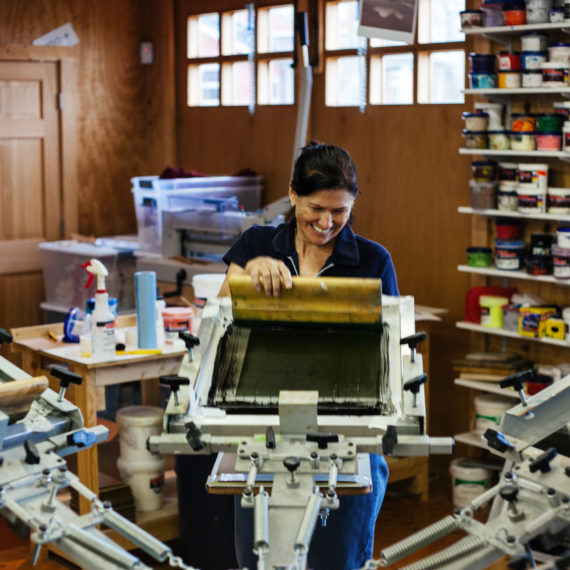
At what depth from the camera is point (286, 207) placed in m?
4.58

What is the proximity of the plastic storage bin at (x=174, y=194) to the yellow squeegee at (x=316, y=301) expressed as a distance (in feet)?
10.3

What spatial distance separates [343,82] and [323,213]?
2.74 meters

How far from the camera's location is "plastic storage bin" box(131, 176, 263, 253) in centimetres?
507

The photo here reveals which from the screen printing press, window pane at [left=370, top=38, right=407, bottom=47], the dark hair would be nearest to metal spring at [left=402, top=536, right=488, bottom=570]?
the screen printing press

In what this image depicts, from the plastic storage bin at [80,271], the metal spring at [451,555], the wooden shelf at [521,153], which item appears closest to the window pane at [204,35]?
the plastic storage bin at [80,271]

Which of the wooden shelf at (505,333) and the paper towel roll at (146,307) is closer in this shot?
the paper towel roll at (146,307)

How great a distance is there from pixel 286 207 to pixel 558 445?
2.78 m

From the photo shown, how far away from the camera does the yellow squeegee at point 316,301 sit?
190 cm

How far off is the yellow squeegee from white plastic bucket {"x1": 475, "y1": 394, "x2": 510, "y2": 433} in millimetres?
2151

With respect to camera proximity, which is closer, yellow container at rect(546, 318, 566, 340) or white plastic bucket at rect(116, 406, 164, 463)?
white plastic bucket at rect(116, 406, 164, 463)

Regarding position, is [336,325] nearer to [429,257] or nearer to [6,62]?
[429,257]

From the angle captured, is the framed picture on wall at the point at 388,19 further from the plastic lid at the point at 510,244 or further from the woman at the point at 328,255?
the woman at the point at 328,255

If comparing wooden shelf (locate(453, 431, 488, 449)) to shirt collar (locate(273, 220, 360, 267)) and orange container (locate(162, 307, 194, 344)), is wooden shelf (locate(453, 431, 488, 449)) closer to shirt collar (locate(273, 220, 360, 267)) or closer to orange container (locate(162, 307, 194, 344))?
orange container (locate(162, 307, 194, 344))

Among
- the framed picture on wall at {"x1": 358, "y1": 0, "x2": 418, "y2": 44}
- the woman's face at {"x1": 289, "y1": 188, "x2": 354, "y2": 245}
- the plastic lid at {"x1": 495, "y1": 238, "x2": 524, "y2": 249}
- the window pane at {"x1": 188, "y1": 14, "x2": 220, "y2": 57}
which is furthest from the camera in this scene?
the window pane at {"x1": 188, "y1": 14, "x2": 220, "y2": 57}
